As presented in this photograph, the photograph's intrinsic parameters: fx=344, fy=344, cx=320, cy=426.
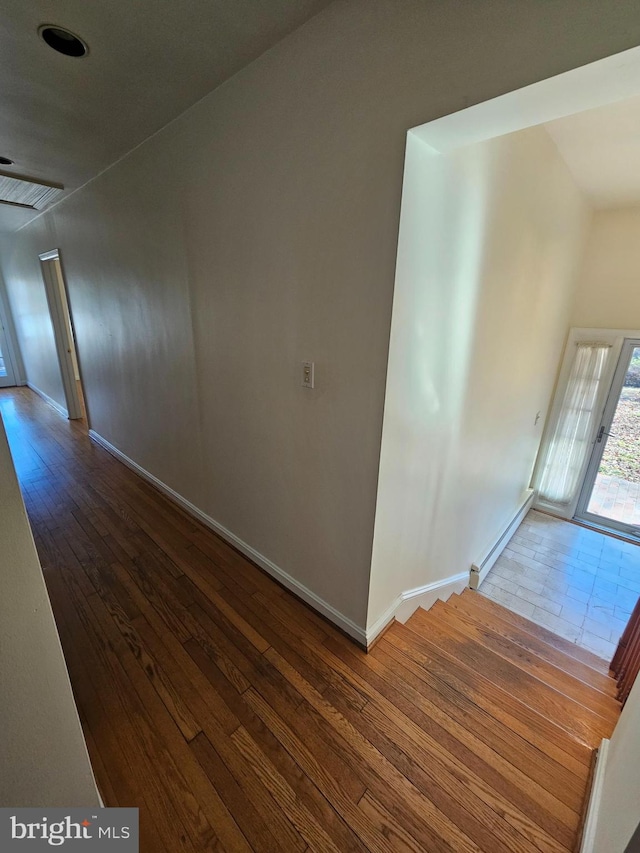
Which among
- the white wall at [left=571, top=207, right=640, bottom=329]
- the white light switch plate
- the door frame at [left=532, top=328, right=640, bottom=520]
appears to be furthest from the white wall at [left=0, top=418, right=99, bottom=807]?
the white wall at [left=571, top=207, right=640, bottom=329]

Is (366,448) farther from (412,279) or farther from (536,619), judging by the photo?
(536,619)

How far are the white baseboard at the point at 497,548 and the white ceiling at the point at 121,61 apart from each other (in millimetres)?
3506

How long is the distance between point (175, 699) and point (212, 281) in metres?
2.00

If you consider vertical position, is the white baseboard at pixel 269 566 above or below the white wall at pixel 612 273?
below

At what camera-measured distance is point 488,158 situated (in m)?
1.62

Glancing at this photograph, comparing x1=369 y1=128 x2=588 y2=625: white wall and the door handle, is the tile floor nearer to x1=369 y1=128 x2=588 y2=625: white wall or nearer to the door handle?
x1=369 y1=128 x2=588 y2=625: white wall

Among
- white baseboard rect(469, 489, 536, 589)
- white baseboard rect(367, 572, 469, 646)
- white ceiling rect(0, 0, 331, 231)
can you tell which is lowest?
white baseboard rect(469, 489, 536, 589)

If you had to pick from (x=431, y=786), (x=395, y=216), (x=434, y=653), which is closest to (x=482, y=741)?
(x=431, y=786)

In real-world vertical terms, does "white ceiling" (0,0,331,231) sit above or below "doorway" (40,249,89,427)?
above

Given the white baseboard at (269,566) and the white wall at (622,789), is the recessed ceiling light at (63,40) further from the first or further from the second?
the white wall at (622,789)

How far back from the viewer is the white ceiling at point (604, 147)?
1947mm

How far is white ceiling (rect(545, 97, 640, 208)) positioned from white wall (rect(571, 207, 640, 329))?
1.16 feet

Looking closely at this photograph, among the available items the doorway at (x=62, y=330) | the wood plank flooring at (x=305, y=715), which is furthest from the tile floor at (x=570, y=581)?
the doorway at (x=62, y=330)

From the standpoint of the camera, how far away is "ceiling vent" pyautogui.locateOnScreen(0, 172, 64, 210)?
9.78 feet
